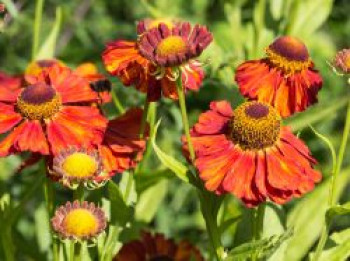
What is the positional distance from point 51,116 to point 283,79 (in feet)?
1.37

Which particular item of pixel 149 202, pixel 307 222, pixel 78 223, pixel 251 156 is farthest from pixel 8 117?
pixel 307 222

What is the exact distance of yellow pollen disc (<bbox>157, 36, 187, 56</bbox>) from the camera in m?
1.33

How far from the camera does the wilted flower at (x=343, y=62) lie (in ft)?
4.62

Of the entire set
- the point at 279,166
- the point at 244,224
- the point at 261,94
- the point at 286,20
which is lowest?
the point at 244,224

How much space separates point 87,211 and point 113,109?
81cm

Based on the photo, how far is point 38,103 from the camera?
152 cm

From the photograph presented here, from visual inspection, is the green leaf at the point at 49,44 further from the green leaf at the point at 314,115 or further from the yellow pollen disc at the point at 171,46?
the yellow pollen disc at the point at 171,46

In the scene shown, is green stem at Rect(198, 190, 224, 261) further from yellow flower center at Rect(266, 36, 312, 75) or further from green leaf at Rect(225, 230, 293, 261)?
yellow flower center at Rect(266, 36, 312, 75)

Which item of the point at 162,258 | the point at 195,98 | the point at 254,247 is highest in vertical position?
the point at 195,98

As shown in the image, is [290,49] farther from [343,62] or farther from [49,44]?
[49,44]

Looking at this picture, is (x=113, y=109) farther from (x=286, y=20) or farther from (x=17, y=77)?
(x=286, y=20)

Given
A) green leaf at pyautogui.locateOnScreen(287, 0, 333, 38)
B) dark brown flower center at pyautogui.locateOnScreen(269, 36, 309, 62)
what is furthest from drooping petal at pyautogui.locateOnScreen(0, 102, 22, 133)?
green leaf at pyautogui.locateOnScreen(287, 0, 333, 38)

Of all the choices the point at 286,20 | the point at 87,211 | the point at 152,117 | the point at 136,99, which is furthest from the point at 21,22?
the point at 87,211

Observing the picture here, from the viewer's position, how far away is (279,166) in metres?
1.38
